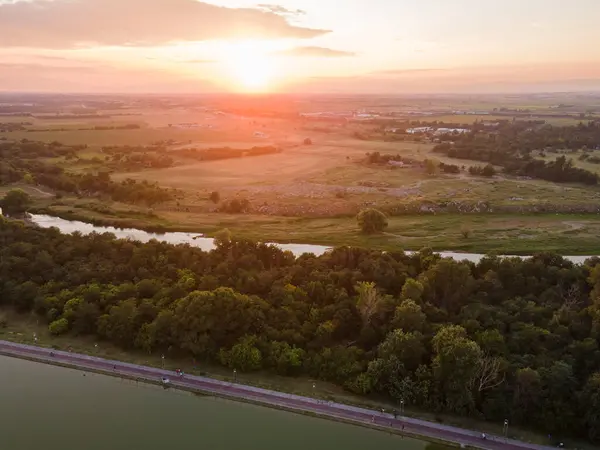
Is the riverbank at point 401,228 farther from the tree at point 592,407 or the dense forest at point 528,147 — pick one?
the tree at point 592,407

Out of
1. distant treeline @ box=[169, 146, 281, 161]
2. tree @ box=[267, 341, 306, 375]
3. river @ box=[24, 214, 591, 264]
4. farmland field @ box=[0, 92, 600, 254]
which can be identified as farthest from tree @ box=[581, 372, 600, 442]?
distant treeline @ box=[169, 146, 281, 161]

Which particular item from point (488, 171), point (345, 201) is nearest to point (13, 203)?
point (345, 201)

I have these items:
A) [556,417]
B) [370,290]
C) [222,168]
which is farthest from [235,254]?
[222,168]

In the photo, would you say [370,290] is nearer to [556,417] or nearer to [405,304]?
[405,304]

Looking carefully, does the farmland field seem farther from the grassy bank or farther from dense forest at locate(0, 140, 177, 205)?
the grassy bank

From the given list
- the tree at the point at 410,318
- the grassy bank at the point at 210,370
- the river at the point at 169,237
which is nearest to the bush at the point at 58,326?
the grassy bank at the point at 210,370

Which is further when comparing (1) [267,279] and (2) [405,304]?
(1) [267,279]
